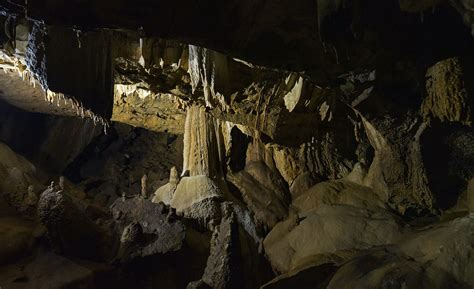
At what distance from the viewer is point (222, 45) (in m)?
3.48

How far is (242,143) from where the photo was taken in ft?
28.9

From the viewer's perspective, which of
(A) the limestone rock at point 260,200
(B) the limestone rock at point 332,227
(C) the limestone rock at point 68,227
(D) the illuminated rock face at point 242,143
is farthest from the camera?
(A) the limestone rock at point 260,200

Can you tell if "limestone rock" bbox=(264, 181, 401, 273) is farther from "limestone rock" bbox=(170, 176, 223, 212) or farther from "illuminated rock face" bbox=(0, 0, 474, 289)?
"limestone rock" bbox=(170, 176, 223, 212)

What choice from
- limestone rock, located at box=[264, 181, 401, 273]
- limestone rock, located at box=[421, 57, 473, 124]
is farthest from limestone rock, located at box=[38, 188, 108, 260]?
limestone rock, located at box=[421, 57, 473, 124]

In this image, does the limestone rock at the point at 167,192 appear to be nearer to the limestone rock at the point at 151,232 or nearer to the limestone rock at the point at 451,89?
the limestone rock at the point at 151,232

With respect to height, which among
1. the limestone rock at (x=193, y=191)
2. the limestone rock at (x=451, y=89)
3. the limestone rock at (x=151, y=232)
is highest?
the limestone rock at (x=451, y=89)

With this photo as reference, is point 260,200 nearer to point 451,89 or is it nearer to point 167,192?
point 167,192

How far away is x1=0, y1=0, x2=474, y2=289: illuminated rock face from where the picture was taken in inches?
137

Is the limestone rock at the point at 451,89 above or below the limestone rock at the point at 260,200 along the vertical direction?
above

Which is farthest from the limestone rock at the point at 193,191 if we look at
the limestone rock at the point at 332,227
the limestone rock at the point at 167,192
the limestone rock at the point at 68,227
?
the limestone rock at the point at 68,227

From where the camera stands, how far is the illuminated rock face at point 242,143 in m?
3.49

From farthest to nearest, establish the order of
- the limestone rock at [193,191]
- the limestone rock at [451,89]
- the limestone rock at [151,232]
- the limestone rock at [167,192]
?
Result: the limestone rock at [167,192] < the limestone rock at [193,191] < the limestone rock at [151,232] < the limestone rock at [451,89]

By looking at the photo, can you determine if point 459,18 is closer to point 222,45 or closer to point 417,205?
point 222,45

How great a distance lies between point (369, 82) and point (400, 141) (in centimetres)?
159
